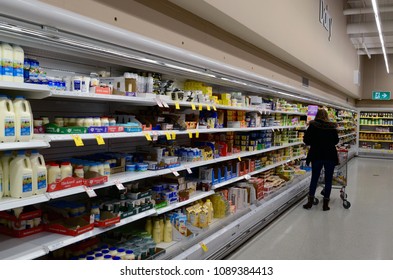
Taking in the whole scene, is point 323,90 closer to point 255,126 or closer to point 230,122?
point 255,126

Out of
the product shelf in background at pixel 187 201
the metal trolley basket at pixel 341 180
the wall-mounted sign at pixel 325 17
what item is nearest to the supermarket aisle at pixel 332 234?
the metal trolley basket at pixel 341 180

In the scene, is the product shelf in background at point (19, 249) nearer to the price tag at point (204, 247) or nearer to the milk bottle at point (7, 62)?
the milk bottle at point (7, 62)

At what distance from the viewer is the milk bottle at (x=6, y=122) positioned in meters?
2.08

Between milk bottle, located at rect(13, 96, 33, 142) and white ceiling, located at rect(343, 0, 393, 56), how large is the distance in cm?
995

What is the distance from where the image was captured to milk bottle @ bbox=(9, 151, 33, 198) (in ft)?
7.11

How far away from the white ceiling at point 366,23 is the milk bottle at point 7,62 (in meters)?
9.95

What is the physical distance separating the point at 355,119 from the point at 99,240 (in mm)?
16496

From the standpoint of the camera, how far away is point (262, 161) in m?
6.25

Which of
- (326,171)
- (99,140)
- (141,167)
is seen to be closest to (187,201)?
(141,167)

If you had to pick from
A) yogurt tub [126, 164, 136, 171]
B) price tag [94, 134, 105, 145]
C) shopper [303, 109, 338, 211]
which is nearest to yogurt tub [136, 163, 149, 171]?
yogurt tub [126, 164, 136, 171]

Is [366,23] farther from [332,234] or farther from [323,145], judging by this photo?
[332,234]

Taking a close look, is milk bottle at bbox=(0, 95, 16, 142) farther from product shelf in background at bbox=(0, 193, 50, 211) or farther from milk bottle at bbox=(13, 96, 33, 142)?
product shelf in background at bbox=(0, 193, 50, 211)

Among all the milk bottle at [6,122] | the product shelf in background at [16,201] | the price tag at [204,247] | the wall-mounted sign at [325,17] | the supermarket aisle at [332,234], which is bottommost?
the supermarket aisle at [332,234]

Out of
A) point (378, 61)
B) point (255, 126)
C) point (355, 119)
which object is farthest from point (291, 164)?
point (378, 61)
